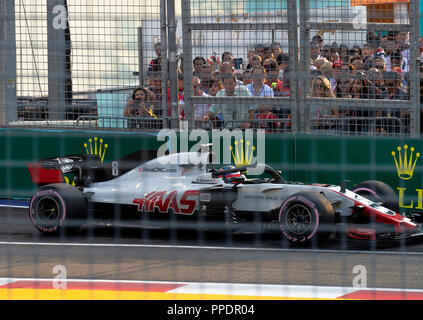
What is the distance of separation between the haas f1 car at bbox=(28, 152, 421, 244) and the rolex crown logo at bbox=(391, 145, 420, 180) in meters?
0.43

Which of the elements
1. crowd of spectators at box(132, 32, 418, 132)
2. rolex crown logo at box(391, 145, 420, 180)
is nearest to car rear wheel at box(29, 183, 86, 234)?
crowd of spectators at box(132, 32, 418, 132)

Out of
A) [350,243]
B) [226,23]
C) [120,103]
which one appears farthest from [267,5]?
[350,243]

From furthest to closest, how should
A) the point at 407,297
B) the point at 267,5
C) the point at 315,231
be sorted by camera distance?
the point at 267,5
the point at 315,231
the point at 407,297

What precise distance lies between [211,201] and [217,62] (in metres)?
1.28

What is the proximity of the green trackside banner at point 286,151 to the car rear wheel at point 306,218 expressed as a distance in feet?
3.34

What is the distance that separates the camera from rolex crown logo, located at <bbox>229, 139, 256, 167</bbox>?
8484 millimetres

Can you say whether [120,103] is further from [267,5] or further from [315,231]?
[315,231]

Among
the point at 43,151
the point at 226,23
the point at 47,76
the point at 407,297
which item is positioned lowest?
the point at 407,297

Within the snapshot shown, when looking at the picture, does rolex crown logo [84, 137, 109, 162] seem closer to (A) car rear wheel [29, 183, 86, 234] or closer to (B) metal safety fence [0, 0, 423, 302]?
(B) metal safety fence [0, 0, 423, 302]

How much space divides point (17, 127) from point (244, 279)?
3607 millimetres

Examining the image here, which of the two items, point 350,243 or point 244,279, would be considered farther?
point 350,243

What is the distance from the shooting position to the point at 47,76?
7.21 meters

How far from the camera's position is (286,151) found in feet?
28.8

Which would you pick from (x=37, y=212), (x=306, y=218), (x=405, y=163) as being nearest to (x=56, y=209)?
(x=37, y=212)
